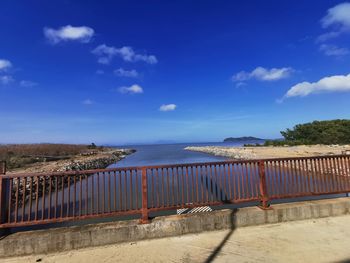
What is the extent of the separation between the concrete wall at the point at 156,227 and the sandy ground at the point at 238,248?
0.48ft

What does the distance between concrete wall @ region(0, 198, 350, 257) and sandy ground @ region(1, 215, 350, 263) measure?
145mm

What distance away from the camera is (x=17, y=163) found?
2370 centimetres

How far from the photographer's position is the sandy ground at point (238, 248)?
13.0 feet

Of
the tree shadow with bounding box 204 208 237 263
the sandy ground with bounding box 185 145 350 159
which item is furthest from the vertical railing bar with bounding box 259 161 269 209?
the sandy ground with bounding box 185 145 350 159

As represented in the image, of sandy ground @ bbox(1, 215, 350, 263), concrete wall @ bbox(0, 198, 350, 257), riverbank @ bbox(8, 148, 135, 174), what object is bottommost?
sandy ground @ bbox(1, 215, 350, 263)

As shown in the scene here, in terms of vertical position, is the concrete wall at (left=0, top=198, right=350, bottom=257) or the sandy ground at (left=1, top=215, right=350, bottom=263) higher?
the concrete wall at (left=0, top=198, right=350, bottom=257)

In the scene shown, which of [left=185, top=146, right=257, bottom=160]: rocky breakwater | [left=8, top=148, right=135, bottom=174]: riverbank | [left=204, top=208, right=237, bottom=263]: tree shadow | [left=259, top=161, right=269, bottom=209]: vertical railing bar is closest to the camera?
[left=204, top=208, right=237, bottom=263]: tree shadow

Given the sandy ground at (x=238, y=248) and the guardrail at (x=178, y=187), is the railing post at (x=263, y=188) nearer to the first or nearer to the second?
the guardrail at (x=178, y=187)

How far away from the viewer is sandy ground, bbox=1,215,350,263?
3.97m

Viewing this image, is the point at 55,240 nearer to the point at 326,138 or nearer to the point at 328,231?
the point at 328,231


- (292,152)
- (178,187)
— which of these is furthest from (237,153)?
(178,187)

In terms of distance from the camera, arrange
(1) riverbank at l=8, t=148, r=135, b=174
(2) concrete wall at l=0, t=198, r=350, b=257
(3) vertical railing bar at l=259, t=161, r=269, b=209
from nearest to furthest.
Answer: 1. (2) concrete wall at l=0, t=198, r=350, b=257
2. (3) vertical railing bar at l=259, t=161, r=269, b=209
3. (1) riverbank at l=8, t=148, r=135, b=174

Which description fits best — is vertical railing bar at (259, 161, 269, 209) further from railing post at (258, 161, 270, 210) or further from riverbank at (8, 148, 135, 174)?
riverbank at (8, 148, 135, 174)

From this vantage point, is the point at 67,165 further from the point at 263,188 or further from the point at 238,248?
the point at 238,248
